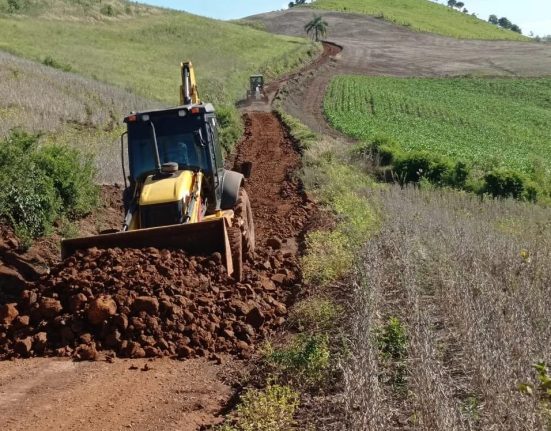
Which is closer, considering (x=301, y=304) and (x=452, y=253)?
(x=301, y=304)

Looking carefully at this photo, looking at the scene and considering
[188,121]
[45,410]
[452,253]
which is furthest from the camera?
[188,121]

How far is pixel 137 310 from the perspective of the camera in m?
7.72

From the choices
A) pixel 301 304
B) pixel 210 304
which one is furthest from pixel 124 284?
pixel 301 304

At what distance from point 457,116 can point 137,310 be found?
1390 inches

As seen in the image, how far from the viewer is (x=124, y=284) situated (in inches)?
318

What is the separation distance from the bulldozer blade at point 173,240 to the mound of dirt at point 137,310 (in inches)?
6.1

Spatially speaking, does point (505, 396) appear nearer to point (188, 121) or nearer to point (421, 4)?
point (188, 121)

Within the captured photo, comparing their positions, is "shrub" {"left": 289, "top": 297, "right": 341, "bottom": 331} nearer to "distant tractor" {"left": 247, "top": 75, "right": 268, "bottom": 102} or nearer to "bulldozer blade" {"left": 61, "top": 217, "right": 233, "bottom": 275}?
"bulldozer blade" {"left": 61, "top": 217, "right": 233, "bottom": 275}

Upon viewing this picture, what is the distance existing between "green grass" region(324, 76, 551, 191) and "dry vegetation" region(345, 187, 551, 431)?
14714mm

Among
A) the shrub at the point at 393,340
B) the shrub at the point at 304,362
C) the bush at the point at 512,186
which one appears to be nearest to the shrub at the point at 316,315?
the shrub at the point at 304,362

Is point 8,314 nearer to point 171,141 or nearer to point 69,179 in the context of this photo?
point 171,141

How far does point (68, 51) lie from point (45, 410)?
147 ft

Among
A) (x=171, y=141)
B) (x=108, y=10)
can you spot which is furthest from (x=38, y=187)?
(x=108, y=10)

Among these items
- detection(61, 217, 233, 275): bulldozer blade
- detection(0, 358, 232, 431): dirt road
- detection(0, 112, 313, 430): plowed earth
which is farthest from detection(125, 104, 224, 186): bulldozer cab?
detection(0, 358, 232, 431): dirt road
